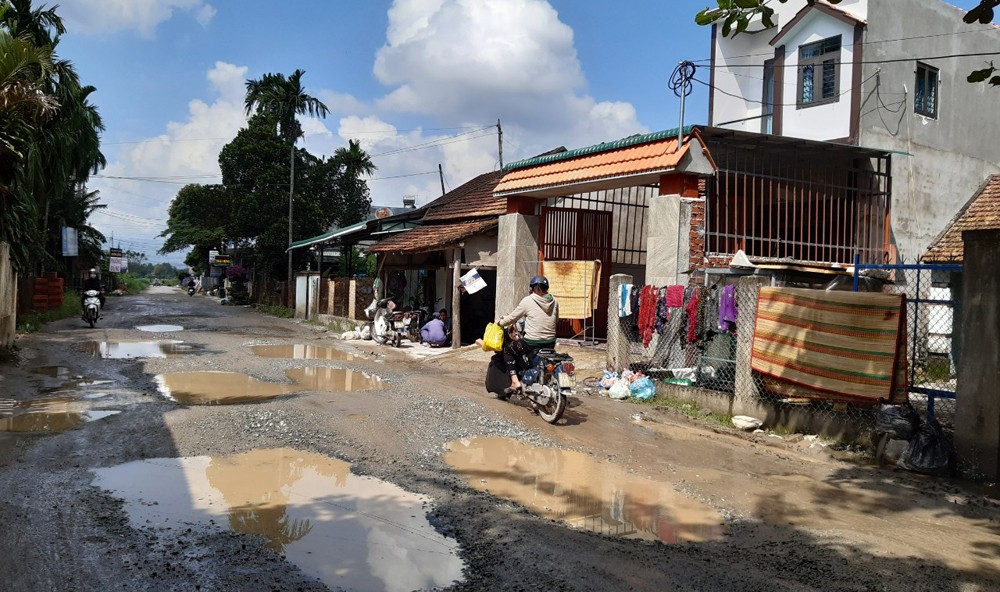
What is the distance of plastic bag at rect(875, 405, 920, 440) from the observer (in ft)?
21.1

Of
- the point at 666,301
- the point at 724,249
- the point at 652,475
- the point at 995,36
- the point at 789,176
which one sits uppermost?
the point at 995,36

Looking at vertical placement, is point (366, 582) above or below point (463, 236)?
below

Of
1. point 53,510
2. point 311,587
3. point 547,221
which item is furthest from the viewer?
point 547,221

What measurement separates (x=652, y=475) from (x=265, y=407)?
458 cm

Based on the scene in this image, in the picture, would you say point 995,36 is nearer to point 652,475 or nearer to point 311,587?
point 652,475

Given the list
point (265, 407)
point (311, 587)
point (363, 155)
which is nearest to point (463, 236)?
point (265, 407)

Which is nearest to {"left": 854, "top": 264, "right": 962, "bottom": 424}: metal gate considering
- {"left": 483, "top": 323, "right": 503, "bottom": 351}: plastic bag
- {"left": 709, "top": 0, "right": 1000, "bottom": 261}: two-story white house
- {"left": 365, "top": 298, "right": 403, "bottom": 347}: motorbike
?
{"left": 709, "top": 0, "right": 1000, "bottom": 261}: two-story white house

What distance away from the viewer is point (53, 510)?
463 cm

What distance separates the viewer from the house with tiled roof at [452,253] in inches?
660

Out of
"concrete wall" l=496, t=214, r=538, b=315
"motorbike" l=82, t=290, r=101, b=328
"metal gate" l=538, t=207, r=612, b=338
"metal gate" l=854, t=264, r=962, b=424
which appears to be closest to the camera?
"metal gate" l=854, t=264, r=962, b=424

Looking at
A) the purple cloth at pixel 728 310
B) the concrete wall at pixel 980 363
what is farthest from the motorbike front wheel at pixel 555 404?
the concrete wall at pixel 980 363

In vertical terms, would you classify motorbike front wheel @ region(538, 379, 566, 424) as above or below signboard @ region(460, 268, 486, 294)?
below

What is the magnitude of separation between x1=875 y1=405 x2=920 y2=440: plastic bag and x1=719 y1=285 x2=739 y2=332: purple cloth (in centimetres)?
239

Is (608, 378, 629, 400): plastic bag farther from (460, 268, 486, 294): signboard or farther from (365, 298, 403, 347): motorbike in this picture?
(365, 298, 403, 347): motorbike
